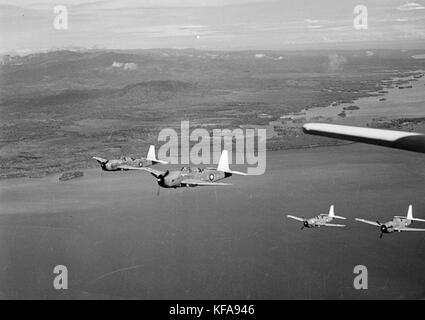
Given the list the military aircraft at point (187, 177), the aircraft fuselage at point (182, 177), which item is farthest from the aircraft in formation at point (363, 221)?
the aircraft fuselage at point (182, 177)

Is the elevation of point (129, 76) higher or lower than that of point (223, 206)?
higher

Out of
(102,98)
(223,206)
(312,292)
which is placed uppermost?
(102,98)

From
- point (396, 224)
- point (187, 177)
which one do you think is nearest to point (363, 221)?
point (396, 224)

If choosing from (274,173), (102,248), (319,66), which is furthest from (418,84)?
(102,248)

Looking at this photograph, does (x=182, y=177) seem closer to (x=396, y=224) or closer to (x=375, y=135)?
(x=396, y=224)

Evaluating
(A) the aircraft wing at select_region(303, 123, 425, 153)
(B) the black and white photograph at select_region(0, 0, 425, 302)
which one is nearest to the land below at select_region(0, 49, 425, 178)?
(B) the black and white photograph at select_region(0, 0, 425, 302)

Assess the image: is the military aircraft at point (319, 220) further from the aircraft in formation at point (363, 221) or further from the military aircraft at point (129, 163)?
the military aircraft at point (129, 163)

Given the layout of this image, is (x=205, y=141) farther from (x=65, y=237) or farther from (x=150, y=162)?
(x=65, y=237)

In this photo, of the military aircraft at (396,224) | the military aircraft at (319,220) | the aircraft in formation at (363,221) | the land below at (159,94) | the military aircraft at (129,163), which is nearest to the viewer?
the military aircraft at (396,224)

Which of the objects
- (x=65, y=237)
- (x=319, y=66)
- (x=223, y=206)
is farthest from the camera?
(x=319, y=66)
